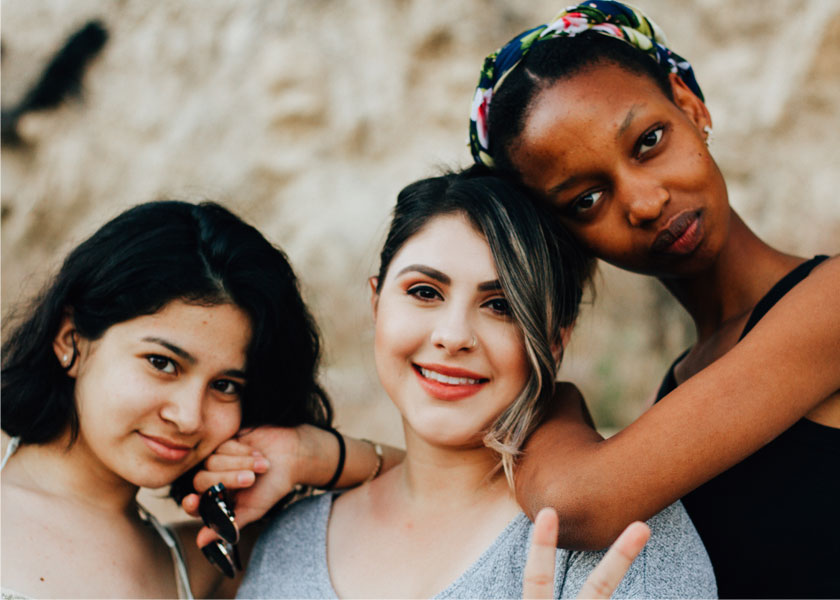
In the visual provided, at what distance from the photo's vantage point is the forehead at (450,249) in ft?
6.40

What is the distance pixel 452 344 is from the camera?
185 centimetres

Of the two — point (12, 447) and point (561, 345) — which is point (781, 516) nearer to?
point (561, 345)

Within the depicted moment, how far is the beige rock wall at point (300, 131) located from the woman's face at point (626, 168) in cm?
320

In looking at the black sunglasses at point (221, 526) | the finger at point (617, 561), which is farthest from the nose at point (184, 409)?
the finger at point (617, 561)

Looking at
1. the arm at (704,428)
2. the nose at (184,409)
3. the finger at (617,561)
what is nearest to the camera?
the finger at (617,561)

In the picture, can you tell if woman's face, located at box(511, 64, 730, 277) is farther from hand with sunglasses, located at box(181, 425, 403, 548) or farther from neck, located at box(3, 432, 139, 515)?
neck, located at box(3, 432, 139, 515)

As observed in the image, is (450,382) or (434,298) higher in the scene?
(434,298)

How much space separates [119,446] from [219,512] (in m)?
0.32

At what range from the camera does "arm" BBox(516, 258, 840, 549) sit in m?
1.57

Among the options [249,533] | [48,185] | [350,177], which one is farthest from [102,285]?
[48,185]

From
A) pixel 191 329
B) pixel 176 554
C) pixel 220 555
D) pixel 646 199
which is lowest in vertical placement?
pixel 176 554

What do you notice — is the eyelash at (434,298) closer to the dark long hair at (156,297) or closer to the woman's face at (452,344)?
the woman's face at (452,344)

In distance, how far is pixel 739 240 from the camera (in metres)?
2.18

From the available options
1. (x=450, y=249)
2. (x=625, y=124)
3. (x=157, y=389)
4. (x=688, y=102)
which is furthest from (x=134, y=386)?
(x=688, y=102)
